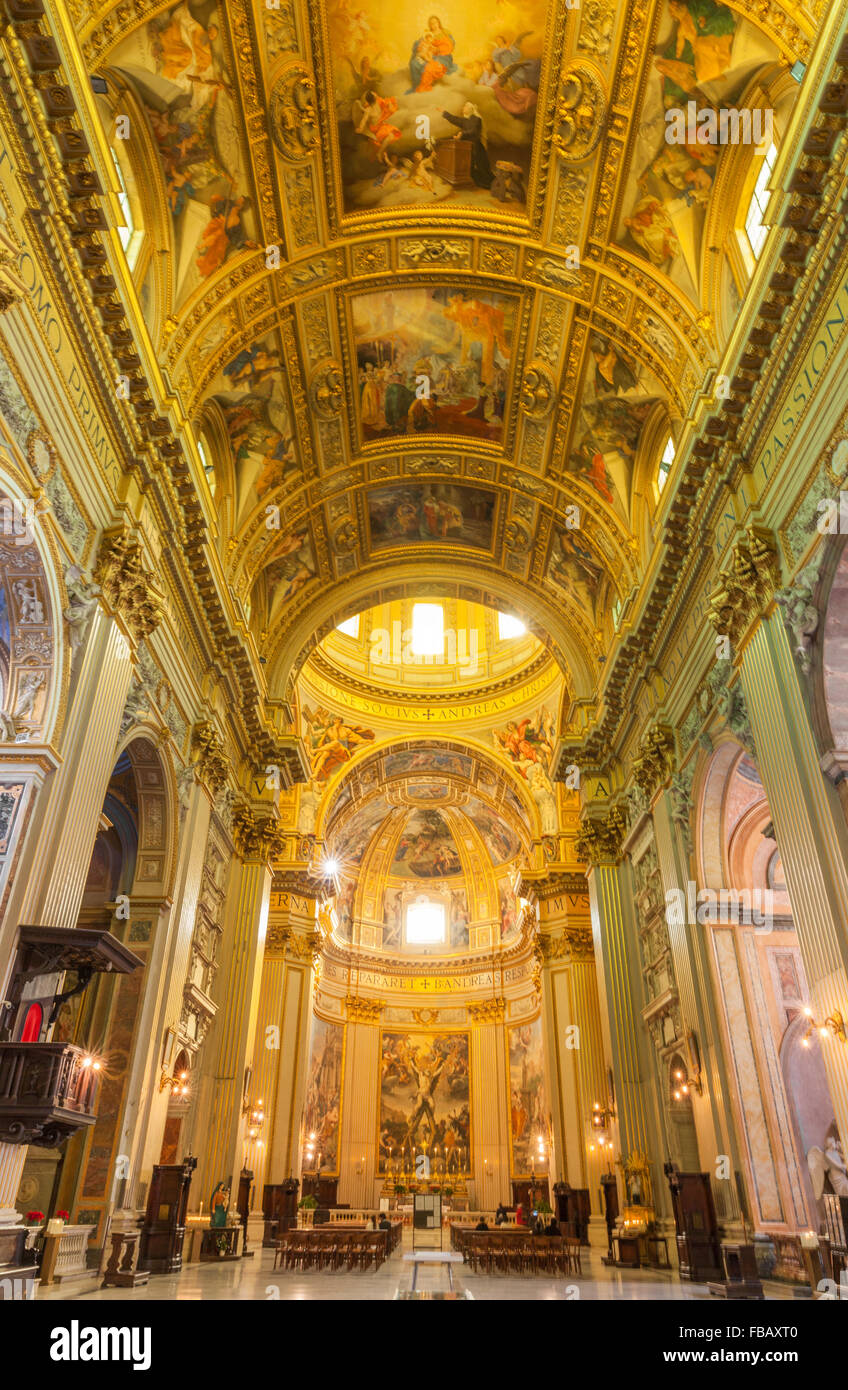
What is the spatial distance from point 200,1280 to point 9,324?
38.1 feet

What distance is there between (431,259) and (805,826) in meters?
11.4

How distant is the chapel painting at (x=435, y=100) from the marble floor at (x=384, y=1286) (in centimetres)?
1501

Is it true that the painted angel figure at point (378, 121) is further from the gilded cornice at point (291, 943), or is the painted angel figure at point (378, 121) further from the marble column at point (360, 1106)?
the marble column at point (360, 1106)

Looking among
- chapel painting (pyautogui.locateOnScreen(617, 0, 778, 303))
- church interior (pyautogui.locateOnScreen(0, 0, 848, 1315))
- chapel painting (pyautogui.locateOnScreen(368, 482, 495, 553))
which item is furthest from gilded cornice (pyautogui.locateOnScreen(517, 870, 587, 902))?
chapel painting (pyautogui.locateOnScreen(617, 0, 778, 303))

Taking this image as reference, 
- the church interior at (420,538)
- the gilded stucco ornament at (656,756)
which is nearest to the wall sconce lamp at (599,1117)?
the church interior at (420,538)

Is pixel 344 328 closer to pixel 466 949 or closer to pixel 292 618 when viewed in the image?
pixel 292 618

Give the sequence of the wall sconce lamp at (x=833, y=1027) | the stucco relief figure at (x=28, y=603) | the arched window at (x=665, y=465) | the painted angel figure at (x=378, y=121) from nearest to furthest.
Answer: the wall sconce lamp at (x=833, y=1027) < the stucco relief figure at (x=28, y=603) < the painted angel figure at (x=378, y=121) < the arched window at (x=665, y=465)

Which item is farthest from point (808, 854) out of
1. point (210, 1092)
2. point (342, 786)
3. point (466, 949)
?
point (466, 949)

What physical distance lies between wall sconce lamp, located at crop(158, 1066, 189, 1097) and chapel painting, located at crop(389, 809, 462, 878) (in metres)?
24.2

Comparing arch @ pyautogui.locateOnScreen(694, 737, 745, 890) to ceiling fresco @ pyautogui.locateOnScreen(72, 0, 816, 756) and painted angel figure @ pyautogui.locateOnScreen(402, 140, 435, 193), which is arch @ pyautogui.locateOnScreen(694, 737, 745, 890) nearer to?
ceiling fresco @ pyautogui.locateOnScreen(72, 0, 816, 756)

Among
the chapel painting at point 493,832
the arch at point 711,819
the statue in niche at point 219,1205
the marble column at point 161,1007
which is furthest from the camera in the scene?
the chapel painting at point 493,832

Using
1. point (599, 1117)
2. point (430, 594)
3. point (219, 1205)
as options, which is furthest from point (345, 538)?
point (599, 1117)

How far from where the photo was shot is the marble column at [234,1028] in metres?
16.0

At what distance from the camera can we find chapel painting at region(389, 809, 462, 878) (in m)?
39.1
